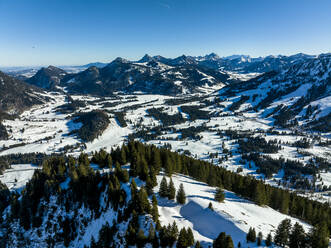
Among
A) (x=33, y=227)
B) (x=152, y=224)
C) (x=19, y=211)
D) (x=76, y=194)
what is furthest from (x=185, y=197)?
(x=19, y=211)

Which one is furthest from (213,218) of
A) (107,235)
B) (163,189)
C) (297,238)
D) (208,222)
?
(107,235)

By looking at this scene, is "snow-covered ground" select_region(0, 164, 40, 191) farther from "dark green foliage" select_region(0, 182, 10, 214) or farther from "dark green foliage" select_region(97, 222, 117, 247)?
"dark green foliage" select_region(97, 222, 117, 247)

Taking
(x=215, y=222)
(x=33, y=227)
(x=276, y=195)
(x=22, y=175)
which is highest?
(x=215, y=222)

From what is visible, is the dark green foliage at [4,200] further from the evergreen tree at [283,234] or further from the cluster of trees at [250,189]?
the evergreen tree at [283,234]

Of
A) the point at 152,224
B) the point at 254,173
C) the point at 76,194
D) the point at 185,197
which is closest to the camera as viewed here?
the point at 152,224

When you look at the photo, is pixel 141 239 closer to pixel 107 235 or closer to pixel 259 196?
pixel 107 235

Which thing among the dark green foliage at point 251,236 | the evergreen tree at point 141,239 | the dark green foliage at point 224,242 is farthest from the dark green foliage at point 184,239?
the dark green foliage at point 251,236

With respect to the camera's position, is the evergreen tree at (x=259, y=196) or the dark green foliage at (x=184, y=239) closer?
the dark green foliage at (x=184, y=239)

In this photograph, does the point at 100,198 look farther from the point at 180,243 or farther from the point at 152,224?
the point at 180,243
